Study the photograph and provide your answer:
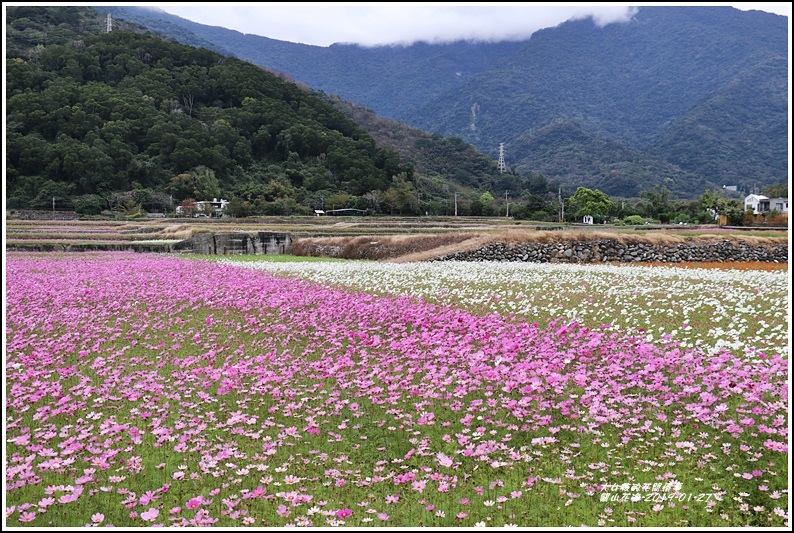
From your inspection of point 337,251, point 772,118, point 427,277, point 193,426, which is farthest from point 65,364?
point 772,118

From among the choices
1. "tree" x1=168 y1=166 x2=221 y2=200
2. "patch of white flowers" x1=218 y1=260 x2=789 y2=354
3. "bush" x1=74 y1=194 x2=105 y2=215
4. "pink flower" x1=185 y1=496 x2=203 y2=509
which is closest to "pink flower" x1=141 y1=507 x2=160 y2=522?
"pink flower" x1=185 y1=496 x2=203 y2=509

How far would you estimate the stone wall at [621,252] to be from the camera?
80.5ft

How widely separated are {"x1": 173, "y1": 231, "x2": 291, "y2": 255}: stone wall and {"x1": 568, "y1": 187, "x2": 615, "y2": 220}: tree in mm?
62517

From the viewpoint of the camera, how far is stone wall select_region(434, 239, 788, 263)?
80.5 ft

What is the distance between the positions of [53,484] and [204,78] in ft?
393

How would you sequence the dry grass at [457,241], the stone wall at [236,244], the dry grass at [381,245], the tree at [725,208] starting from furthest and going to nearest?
the tree at [725,208] < the stone wall at [236,244] < the dry grass at [381,245] < the dry grass at [457,241]

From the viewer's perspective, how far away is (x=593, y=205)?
84.7m

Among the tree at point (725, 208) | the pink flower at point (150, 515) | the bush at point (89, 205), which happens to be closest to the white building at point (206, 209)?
the bush at point (89, 205)

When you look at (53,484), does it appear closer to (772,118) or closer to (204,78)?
(204,78)

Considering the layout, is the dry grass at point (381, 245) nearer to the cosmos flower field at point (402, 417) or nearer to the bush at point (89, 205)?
the cosmos flower field at point (402, 417)

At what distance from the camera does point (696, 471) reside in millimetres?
4512

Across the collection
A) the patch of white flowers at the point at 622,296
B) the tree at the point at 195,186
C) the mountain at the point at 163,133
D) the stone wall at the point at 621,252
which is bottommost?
the patch of white flowers at the point at 622,296

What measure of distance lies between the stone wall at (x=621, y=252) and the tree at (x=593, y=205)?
194ft

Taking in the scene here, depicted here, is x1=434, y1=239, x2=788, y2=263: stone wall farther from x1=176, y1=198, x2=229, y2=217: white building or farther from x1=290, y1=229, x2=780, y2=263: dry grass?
x1=176, y1=198, x2=229, y2=217: white building
